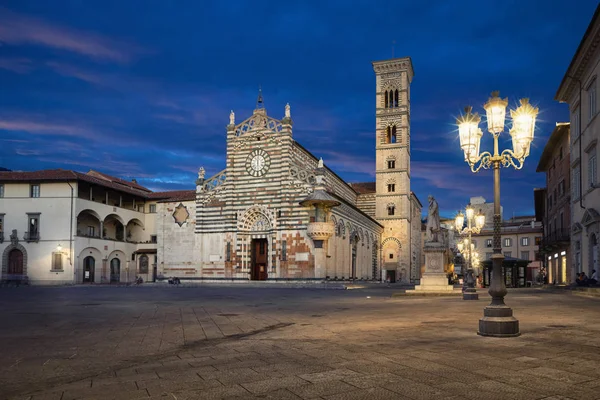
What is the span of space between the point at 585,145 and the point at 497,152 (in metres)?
21.5

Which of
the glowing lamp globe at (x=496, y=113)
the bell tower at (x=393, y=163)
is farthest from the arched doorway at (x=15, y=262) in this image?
the glowing lamp globe at (x=496, y=113)

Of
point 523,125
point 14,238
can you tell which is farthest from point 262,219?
point 523,125

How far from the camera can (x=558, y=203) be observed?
42.0 m

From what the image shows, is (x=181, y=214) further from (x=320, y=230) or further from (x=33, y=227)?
(x=320, y=230)

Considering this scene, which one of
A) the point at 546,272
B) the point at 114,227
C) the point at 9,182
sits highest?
the point at 9,182

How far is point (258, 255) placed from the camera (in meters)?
46.1

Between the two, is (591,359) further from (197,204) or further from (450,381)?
(197,204)

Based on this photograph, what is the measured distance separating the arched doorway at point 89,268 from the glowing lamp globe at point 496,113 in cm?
4494

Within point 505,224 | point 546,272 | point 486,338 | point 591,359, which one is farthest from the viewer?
point 505,224

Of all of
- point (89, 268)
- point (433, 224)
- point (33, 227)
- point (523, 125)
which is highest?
point (523, 125)

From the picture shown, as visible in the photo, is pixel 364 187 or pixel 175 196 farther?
pixel 364 187

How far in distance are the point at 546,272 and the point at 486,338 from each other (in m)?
48.9

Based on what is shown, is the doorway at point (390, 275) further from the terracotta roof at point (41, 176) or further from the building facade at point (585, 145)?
the terracotta roof at point (41, 176)

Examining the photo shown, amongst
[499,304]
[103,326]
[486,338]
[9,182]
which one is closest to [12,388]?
[103,326]
